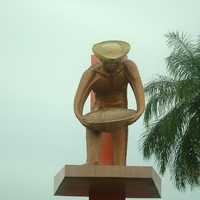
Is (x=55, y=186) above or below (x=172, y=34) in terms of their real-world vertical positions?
below

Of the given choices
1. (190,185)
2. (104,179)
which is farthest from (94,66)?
Answer: (190,185)

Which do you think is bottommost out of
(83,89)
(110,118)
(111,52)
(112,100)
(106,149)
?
(106,149)

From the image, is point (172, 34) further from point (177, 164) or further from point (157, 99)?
point (177, 164)

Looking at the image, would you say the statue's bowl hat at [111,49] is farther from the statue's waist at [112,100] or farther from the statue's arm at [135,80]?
the statue's waist at [112,100]

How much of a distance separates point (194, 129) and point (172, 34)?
9.23 ft

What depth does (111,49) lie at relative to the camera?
1235 centimetres

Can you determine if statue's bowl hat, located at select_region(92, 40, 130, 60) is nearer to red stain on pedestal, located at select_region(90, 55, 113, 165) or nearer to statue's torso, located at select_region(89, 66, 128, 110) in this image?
statue's torso, located at select_region(89, 66, 128, 110)

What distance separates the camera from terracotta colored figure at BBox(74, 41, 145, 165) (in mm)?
12305

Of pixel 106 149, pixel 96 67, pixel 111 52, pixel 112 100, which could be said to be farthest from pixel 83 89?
pixel 106 149

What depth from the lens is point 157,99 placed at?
18.6 meters

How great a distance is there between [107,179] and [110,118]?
1227 mm

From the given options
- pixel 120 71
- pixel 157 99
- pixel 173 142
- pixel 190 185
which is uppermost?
pixel 120 71

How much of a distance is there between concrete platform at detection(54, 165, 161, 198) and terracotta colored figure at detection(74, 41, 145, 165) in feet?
1.55

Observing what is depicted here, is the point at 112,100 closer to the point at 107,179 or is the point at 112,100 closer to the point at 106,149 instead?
the point at 106,149
